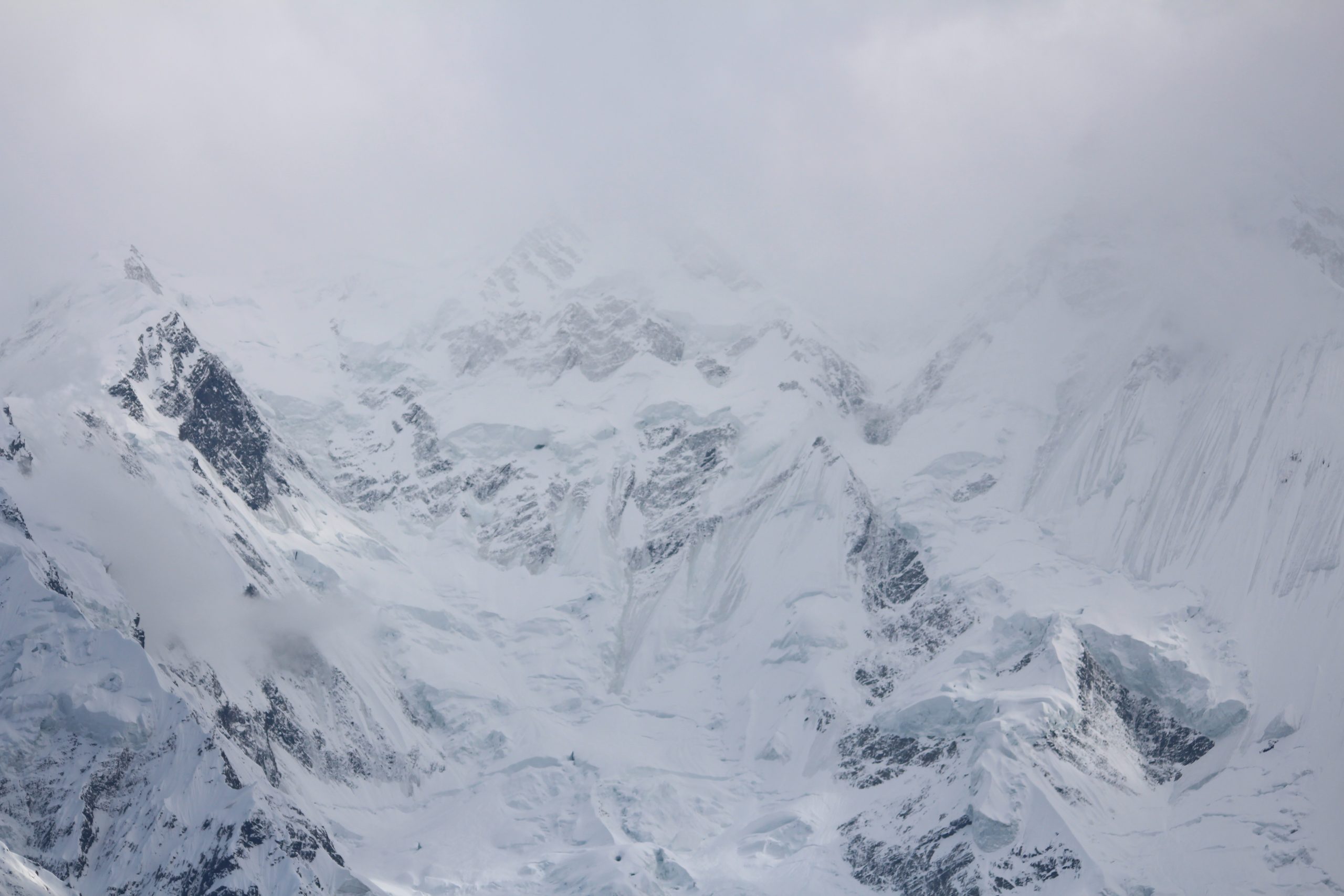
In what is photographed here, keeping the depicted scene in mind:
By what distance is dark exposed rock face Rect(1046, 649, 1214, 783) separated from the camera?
17800cm

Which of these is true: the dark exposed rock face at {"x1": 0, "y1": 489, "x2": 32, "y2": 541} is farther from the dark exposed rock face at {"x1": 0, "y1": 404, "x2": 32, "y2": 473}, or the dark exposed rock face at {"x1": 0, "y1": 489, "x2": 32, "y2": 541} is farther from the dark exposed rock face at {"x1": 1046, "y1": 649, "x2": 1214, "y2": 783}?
the dark exposed rock face at {"x1": 1046, "y1": 649, "x2": 1214, "y2": 783}

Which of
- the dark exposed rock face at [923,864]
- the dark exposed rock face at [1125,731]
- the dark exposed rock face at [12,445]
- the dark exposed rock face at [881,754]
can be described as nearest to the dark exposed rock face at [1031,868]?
the dark exposed rock face at [923,864]

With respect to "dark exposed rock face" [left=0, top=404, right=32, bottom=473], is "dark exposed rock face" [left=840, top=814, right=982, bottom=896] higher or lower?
lower

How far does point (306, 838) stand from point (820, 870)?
208ft

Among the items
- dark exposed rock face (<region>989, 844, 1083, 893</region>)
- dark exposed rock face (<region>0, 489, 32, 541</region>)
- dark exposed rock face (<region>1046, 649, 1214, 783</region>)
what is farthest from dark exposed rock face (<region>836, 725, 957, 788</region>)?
dark exposed rock face (<region>0, 489, 32, 541</region>)

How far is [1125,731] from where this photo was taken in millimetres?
184625

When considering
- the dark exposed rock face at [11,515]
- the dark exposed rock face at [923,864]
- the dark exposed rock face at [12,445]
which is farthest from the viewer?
the dark exposed rock face at [12,445]

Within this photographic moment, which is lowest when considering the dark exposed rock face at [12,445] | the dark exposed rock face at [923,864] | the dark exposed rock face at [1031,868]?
the dark exposed rock face at [923,864]

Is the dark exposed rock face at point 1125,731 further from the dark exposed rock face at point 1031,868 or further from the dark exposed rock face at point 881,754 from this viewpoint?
the dark exposed rock face at point 1031,868

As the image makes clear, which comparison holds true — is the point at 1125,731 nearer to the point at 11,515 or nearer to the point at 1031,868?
the point at 1031,868

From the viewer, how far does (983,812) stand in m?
167

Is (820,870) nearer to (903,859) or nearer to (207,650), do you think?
(903,859)

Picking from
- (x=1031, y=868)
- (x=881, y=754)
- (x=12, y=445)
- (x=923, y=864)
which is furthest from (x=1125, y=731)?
(x=12, y=445)

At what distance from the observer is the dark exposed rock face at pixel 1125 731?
584 feet
